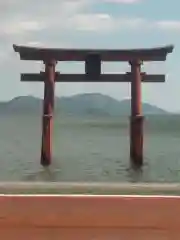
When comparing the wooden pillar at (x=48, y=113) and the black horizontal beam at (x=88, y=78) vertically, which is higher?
the black horizontal beam at (x=88, y=78)

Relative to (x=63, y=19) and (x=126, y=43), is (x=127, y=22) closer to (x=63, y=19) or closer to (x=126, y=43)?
(x=126, y=43)

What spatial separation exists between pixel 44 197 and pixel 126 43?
57 centimetres

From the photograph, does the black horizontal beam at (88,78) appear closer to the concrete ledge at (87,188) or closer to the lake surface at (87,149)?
the lake surface at (87,149)

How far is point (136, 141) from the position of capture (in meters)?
1.47

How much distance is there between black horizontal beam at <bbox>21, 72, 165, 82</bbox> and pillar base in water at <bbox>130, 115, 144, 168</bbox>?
13cm

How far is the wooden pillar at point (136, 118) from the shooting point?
1291mm

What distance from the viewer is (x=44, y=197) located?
0.90 metres

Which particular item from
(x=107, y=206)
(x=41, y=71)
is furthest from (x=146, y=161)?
(x=107, y=206)

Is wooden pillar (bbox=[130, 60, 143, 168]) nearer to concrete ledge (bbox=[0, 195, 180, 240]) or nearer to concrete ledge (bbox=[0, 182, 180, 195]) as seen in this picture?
concrete ledge (bbox=[0, 182, 180, 195])

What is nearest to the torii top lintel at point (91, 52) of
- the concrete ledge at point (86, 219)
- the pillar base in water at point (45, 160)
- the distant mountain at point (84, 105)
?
the distant mountain at point (84, 105)

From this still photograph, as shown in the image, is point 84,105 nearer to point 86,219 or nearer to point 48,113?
point 48,113

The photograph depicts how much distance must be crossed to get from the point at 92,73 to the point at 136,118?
0.70ft

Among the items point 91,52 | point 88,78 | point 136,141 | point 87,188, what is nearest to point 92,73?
point 88,78

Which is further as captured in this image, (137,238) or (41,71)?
(41,71)
